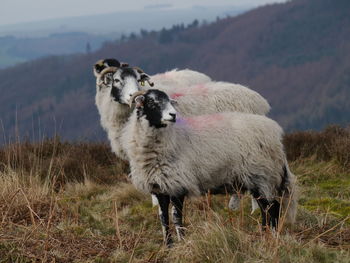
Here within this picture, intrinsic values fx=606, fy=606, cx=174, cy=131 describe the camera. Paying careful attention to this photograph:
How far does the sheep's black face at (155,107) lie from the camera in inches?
257

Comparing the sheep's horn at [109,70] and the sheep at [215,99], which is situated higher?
the sheep's horn at [109,70]

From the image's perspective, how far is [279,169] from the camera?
7094 millimetres

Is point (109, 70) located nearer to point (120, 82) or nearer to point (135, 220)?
point (120, 82)

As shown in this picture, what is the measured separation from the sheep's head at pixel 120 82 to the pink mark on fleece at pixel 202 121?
156 cm

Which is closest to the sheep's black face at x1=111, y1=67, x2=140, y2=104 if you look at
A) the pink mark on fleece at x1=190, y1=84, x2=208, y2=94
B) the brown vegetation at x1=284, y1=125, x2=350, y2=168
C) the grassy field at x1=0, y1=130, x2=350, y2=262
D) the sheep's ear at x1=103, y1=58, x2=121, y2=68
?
the sheep's ear at x1=103, y1=58, x2=121, y2=68

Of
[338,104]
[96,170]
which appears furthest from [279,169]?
[338,104]

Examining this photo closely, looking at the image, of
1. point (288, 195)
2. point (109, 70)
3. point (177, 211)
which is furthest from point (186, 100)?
point (177, 211)

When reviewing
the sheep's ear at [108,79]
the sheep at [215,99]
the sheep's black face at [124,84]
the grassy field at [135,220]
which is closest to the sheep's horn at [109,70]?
the sheep's ear at [108,79]

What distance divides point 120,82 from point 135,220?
6.88 feet

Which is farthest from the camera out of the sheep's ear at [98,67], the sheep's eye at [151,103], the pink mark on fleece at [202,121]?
the sheep's ear at [98,67]

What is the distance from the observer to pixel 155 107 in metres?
6.61

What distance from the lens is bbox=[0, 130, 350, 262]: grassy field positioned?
4.90m

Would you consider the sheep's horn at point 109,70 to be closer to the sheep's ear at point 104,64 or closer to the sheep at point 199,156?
the sheep's ear at point 104,64

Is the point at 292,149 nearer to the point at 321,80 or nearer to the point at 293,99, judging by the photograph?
the point at 293,99
